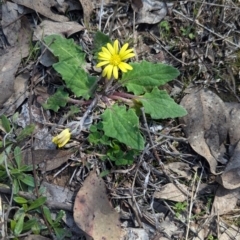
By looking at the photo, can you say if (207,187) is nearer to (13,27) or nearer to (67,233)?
(67,233)

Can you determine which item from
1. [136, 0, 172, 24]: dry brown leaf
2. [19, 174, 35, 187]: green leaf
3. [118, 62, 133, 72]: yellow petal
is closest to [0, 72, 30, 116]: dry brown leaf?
[19, 174, 35, 187]: green leaf

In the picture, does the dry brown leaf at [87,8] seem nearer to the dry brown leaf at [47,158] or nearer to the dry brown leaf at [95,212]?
the dry brown leaf at [47,158]

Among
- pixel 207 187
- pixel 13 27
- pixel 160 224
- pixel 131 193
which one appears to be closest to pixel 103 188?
pixel 131 193

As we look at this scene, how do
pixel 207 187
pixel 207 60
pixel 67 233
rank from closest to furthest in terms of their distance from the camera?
pixel 67 233 < pixel 207 187 < pixel 207 60

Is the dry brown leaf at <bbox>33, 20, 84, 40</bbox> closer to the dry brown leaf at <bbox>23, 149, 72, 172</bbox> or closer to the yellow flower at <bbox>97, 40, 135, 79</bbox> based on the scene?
the yellow flower at <bbox>97, 40, 135, 79</bbox>

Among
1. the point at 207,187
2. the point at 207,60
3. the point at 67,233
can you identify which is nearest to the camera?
the point at 67,233

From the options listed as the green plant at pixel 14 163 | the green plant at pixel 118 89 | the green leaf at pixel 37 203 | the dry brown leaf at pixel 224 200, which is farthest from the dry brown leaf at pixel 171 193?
the green plant at pixel 14 163
